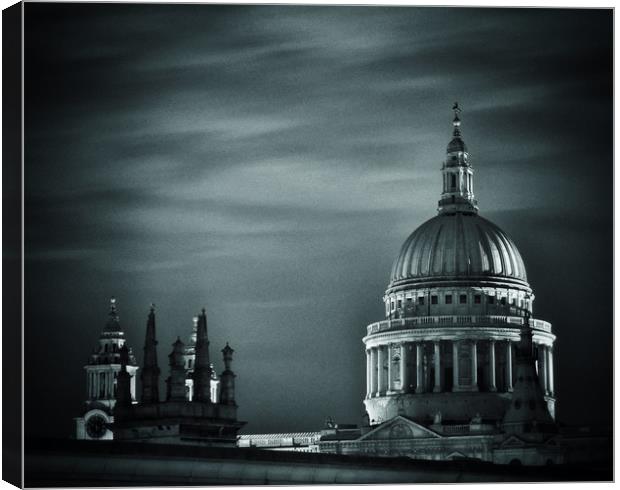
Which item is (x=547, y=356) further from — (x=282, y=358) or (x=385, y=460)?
(x=385, y=460)

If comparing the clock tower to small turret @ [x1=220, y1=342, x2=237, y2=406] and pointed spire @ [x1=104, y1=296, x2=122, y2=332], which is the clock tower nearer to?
pointed spire @ [x1=104, y1=296, x2=122, y2=332]

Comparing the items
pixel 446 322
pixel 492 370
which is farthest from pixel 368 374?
pixel 492 370

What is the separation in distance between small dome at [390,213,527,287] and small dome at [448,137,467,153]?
1669 centimetres

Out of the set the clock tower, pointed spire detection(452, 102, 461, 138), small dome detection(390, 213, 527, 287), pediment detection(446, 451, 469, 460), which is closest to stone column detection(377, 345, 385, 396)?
small dome detection(390, 213, 527, 287)

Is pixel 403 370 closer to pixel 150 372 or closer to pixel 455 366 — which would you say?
pixel 455 366

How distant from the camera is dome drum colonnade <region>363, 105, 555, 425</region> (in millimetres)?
100812

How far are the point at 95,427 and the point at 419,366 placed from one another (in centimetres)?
1760

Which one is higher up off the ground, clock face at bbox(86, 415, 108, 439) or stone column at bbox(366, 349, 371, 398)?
stone column at bbox(366, 349, 371, 398)

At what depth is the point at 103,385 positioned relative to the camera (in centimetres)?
10869

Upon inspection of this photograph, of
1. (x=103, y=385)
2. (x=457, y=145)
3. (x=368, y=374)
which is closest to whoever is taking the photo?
(x=457, y=145)

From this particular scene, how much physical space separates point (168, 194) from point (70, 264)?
17.0 feet

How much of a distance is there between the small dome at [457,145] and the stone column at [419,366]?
61.3 feet

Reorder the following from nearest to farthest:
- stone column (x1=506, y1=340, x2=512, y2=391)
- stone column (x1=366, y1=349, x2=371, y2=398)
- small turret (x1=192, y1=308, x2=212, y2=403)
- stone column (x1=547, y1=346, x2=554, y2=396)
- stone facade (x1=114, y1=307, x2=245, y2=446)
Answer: small turret (x1=192, y1=308, x2=212, y2=403), stone facade (x1=114, y1=307, x2=245, y2=446), stone column (x1=547, y1=346, x2=554, y2=396), stone column (x1=506, y1=340, x2=512, y2=391), stone column (x1=366, y1=349, x2=371, y2=398)

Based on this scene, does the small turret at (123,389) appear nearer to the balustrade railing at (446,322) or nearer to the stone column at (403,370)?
the balustrade railing at (446,322)
